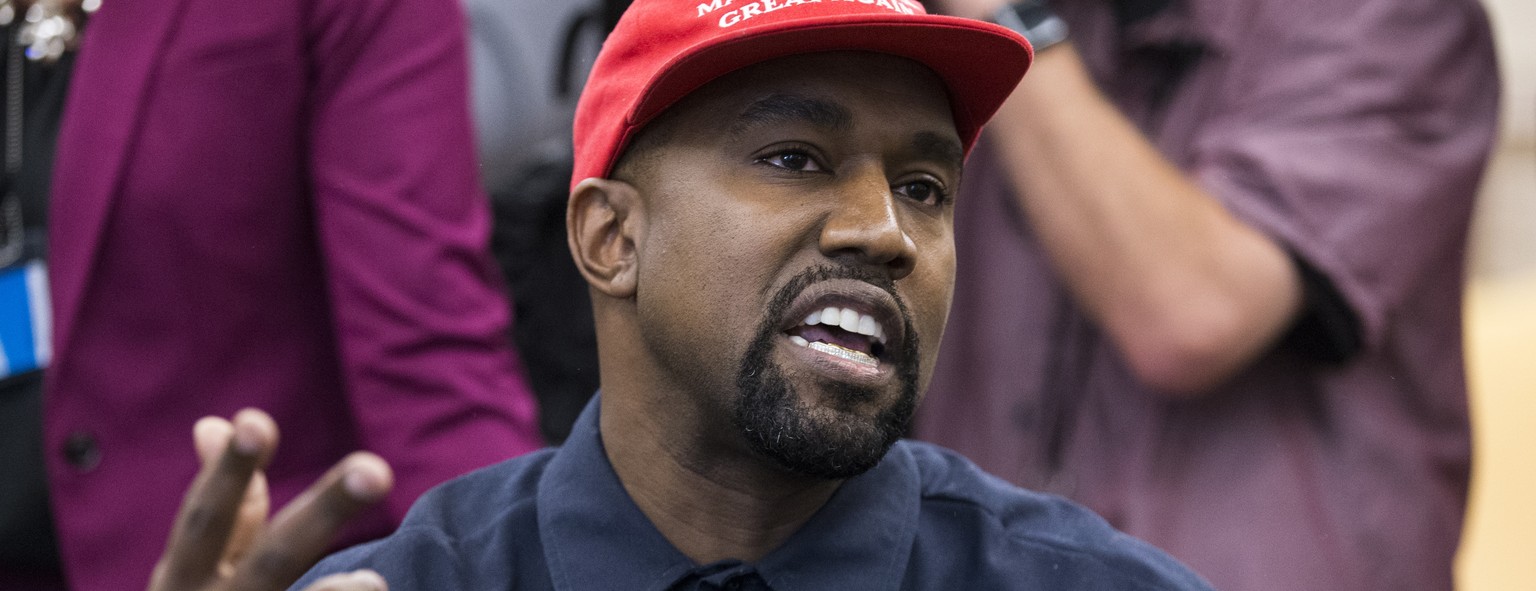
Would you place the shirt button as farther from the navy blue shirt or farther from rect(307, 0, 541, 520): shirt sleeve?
the navy blue shirt

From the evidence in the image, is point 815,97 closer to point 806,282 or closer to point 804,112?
point 804,112

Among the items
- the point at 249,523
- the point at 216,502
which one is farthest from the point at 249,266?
the point at 216,502

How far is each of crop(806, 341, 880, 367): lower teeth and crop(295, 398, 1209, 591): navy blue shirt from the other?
9.0 inches

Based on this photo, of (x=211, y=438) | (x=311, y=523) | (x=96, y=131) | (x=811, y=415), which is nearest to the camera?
(x=311, y=523)

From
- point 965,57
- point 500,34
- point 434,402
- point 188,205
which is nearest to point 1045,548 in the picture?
point 965,57

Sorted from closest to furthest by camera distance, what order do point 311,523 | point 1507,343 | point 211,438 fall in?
→ 1. point 311,523
2. point 211,438
3. point 1507,343

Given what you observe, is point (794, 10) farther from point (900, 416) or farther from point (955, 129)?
point (900, 416)

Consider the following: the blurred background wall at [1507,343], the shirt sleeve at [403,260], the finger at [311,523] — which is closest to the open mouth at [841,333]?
the finger at [311,523]

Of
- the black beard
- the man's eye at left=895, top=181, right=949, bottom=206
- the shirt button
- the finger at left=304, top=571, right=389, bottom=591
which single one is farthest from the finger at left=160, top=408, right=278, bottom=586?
the shirt button

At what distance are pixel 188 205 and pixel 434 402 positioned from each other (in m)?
0.45

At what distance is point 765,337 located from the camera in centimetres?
191

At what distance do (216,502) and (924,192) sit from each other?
0.88 metres

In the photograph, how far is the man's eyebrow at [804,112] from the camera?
196cm

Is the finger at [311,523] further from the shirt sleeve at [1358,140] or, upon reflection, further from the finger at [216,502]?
the shirt sleeve at [1358,140]
